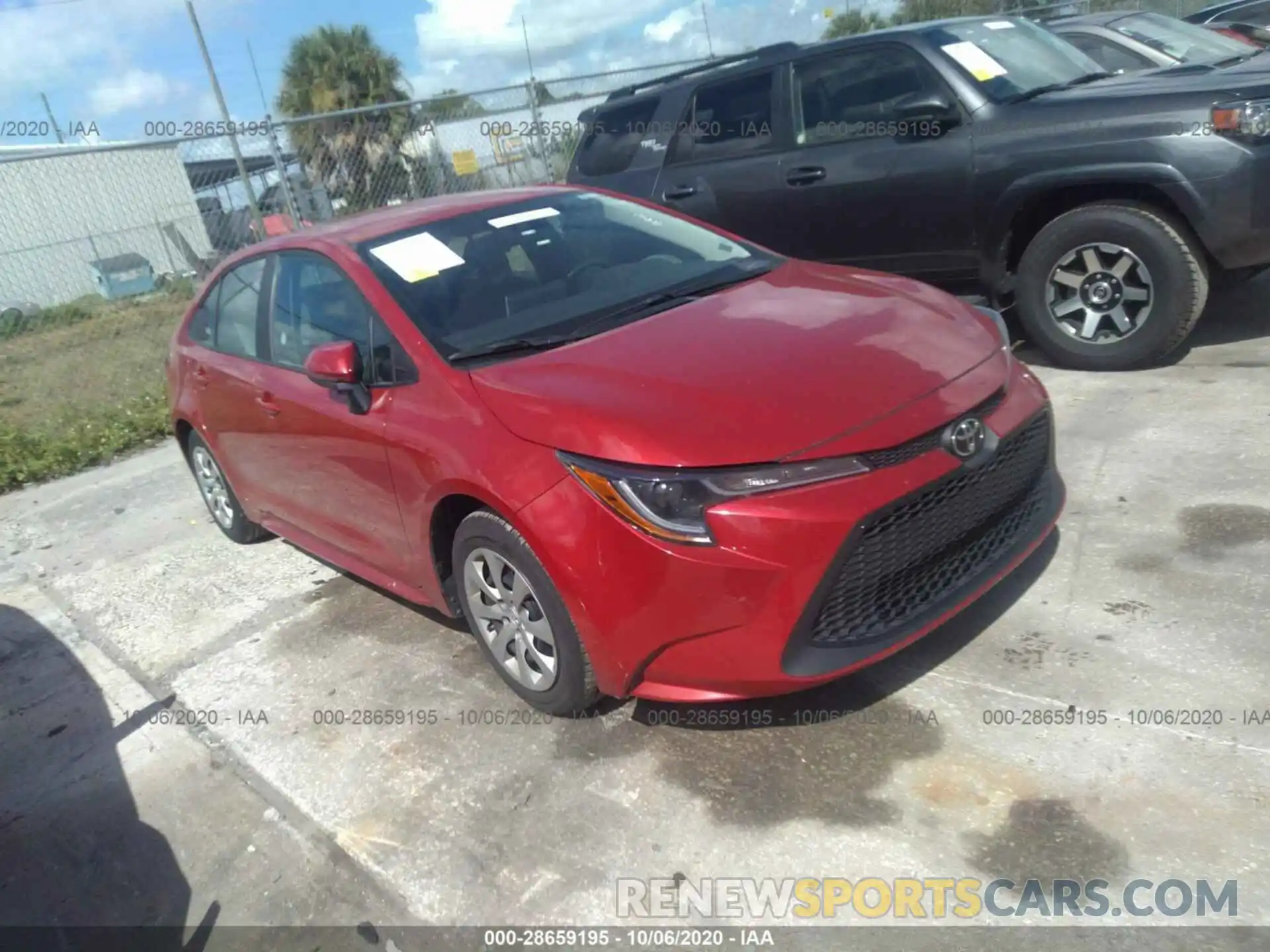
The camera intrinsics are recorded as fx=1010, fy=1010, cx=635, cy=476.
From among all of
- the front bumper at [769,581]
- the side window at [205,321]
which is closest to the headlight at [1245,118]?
the front bumper at [769,581]

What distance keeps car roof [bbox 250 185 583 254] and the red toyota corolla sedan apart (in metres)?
0.02

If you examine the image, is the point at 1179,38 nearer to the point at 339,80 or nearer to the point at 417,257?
the point at 417,257

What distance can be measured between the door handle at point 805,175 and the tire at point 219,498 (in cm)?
353

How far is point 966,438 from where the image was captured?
2803 mm

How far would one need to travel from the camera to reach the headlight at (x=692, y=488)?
8.50 ft

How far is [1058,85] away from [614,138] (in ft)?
9.22

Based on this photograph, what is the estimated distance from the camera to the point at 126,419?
8219 mm

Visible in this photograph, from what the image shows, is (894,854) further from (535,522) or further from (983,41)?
(983,41)

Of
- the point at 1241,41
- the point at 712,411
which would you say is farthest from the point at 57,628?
the point at 1241,41

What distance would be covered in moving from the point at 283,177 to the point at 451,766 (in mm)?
8872

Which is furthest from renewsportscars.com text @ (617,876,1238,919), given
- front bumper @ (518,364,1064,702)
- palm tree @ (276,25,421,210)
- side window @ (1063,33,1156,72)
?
palm tree @ (276,25,421,210)

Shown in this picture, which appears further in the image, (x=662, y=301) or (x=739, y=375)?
(x=662, y=301)

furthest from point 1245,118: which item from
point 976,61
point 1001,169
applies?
point 976,61

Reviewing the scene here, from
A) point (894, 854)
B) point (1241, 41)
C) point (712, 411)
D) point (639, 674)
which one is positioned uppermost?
point (1241, 41)
